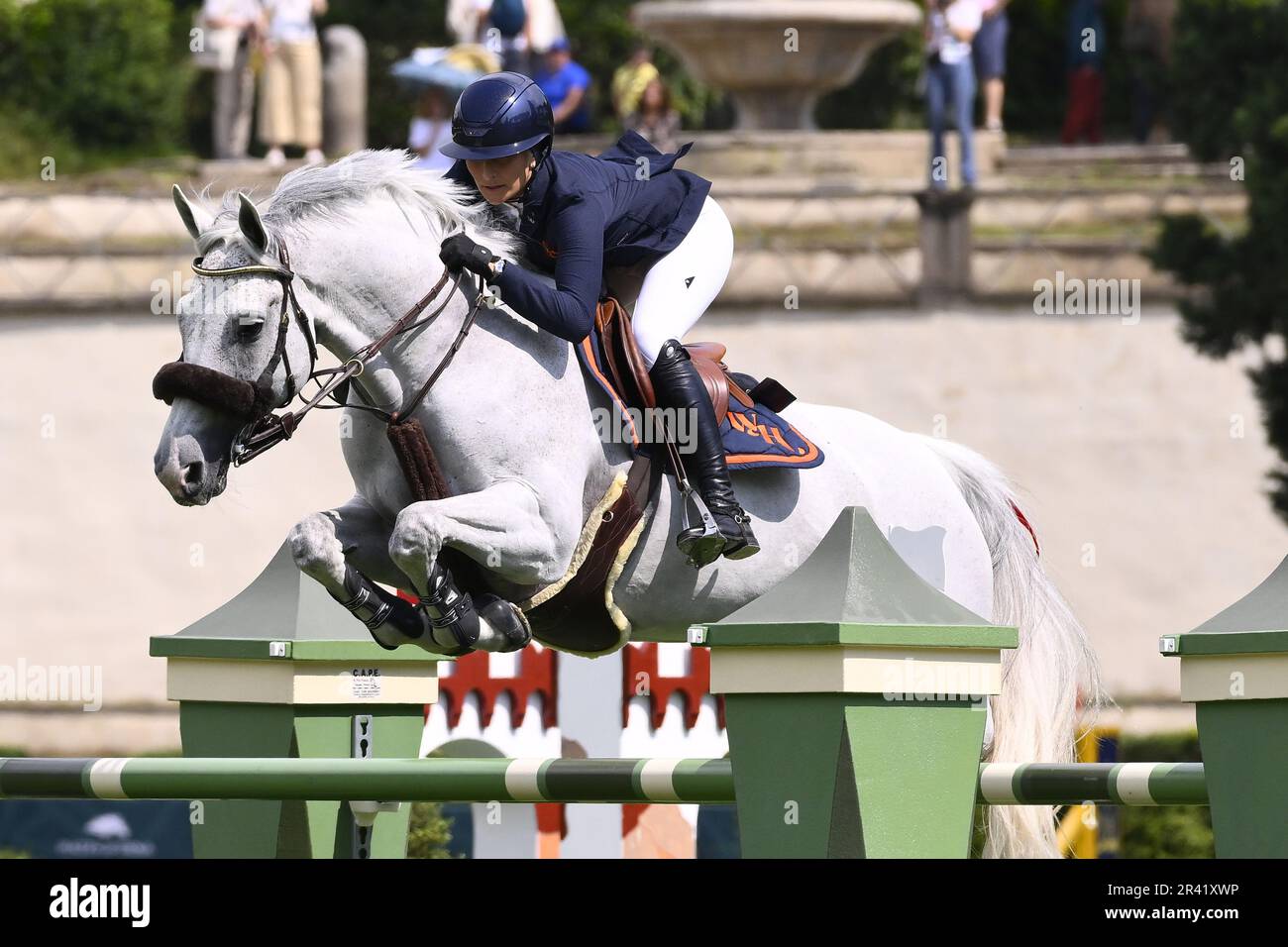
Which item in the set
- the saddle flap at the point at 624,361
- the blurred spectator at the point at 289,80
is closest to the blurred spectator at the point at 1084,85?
the blurred spectator at the point at 289,80

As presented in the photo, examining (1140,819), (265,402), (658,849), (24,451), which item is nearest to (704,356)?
(265,402)

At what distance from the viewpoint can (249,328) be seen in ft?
21.0

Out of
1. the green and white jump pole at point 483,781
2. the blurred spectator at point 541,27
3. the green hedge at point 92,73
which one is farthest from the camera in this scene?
the green hedge at point 92,73

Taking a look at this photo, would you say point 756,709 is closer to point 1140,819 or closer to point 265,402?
point 265,402

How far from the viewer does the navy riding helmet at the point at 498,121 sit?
6629 mm

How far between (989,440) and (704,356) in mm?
13633

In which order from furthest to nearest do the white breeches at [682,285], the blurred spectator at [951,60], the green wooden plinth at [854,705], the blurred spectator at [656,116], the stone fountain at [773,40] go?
1. the stone fountain at [773,40]
2. the blurred spectator at [656,116]
3. the blurred spectator at [951,60]
4. the white breeches at [682,285]
5. the green wooden plinth at [854,705]

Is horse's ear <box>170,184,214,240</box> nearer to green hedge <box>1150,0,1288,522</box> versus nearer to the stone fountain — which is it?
green hedge <box>1150,0,1288,522</box>

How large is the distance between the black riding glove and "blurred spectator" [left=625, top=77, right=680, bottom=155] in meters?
14.2

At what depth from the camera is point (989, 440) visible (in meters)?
20.6

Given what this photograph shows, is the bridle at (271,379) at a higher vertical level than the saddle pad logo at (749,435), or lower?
higher

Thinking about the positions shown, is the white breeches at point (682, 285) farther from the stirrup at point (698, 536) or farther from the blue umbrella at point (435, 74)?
the blue umbrella at point (435, 74)
